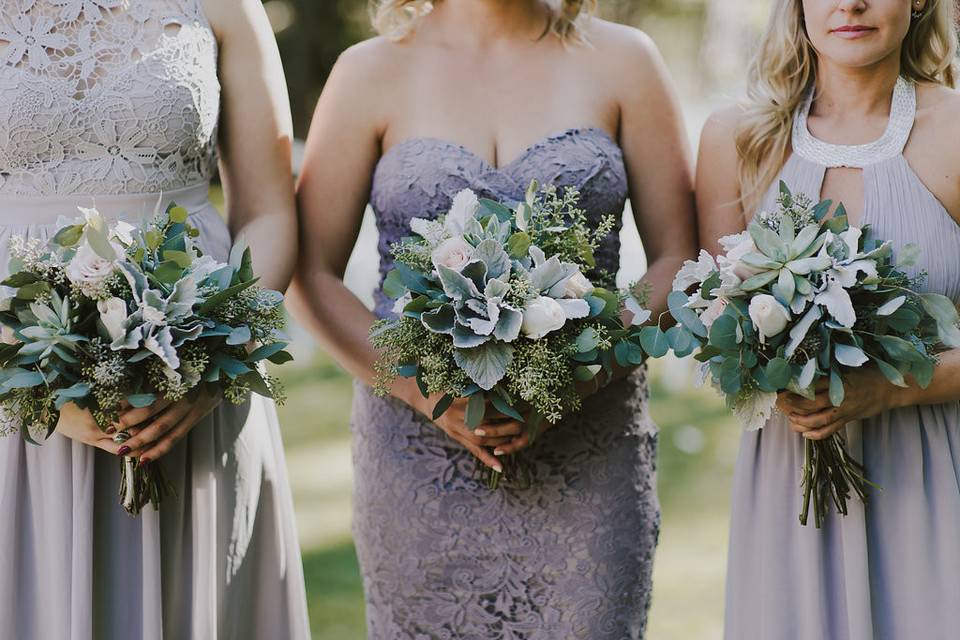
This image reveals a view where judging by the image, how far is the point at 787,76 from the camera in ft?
12.0

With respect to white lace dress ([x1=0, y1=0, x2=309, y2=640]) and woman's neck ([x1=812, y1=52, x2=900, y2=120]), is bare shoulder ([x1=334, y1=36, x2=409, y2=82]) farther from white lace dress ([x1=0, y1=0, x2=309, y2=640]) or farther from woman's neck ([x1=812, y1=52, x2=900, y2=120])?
woman's neck ([x1=812, y1=52, x2=900, y2=120])

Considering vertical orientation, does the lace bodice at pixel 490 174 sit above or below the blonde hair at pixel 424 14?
below

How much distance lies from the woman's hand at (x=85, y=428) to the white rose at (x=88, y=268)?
0.37 m

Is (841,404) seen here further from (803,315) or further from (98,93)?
(98,93)

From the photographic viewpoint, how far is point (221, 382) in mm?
3043

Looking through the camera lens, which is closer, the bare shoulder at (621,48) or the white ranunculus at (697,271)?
the white ranunculus at (697,271)

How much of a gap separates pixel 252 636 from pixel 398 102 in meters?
1.72

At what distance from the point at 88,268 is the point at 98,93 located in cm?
59

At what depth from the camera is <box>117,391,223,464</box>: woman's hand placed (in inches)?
119

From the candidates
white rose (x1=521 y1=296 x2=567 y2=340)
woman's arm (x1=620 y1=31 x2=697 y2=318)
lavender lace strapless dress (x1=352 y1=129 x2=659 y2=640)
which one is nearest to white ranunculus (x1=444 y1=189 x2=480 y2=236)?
white rose (x1=521 y1=296 x2=567 y2=340)

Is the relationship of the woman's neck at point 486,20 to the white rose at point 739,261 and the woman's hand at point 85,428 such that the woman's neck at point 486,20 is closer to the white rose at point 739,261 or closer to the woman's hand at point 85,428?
the white rose at point 739,261

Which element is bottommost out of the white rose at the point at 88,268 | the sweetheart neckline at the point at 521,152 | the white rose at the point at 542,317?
the white rose at the point at 542,317

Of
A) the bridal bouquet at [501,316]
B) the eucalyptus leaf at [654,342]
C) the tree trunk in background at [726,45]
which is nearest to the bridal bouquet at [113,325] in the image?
the bridal bouquet at [501,316]

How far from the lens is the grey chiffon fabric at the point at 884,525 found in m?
3.29
